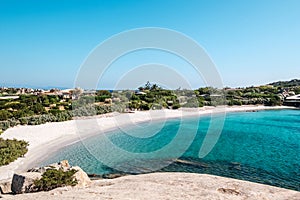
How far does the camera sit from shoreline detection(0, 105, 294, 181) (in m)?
14.4

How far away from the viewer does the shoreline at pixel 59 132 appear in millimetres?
14365

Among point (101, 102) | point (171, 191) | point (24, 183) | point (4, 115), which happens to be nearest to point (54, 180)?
point (24, 183)

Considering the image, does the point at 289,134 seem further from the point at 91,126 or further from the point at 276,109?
the point at 276,109

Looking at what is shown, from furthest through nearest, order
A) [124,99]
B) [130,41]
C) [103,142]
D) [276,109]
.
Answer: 1. [276,109]
2. [124,99]
3. [103,142]
4. [130,41]

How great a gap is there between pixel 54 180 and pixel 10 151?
725 cm

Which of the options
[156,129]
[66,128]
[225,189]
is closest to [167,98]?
[156,129]

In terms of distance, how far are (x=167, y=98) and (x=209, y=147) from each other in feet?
93.6

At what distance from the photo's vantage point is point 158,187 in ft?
28.3

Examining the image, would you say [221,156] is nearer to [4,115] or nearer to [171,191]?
[171,191]

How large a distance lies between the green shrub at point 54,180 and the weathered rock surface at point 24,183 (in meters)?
0.23

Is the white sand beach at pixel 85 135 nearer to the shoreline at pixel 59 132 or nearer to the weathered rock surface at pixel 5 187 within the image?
Answer: the shoreline at pixel 59 132

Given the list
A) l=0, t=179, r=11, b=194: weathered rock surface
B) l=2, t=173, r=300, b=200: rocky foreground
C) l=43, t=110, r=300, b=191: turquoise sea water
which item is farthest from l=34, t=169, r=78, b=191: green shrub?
l=43, t=110, r=300, b=191: turquoise sea water

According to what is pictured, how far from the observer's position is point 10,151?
47.9 ft

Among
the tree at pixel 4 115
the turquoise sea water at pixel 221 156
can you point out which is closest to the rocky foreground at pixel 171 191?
the turquoise sea water at pixel 221 156
